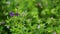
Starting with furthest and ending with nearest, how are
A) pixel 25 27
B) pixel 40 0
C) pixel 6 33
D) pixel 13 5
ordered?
pixel 40 0, pixel 13 5, pixel 6 33, pixel 25 27

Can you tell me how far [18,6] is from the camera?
2721mm

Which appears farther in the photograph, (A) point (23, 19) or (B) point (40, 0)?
(B) point (40, 0)

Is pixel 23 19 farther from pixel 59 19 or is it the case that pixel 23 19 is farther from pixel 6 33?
pixel 59 19

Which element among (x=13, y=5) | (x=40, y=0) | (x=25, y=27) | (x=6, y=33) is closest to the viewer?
(x=25, y=27)

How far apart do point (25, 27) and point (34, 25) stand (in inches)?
4.6

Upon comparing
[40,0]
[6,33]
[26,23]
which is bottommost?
[6,33]

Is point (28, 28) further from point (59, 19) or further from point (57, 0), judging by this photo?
point (57, 0)

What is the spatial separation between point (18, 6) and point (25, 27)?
0.49 metres

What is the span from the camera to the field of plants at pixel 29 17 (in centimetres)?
231

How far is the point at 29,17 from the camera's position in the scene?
257 cm

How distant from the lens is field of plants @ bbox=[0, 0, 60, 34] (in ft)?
7.57

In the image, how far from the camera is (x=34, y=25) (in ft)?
7.77

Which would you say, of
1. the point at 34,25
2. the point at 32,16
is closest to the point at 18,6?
the point at 32,16

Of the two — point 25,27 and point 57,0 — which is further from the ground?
point 57,0
